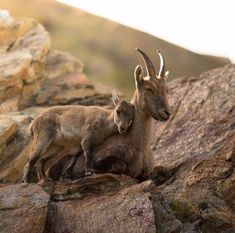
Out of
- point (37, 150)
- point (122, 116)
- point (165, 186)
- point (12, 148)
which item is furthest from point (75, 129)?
point (12, 148)

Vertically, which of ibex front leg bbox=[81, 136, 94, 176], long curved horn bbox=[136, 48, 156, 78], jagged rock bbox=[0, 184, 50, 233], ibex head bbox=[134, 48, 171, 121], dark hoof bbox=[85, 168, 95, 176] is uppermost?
long curved horn bbox=[136, 48, 156, 78]

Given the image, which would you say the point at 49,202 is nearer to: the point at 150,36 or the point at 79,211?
the point at 79,211

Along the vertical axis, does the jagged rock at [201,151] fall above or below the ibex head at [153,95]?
below

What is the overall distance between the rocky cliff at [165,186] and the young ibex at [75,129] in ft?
3.64

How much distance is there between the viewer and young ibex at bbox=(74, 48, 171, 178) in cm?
1912

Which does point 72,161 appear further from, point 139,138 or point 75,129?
point 139,138

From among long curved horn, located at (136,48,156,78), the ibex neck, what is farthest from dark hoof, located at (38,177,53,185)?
long curved horn, located at (136,48,156,78)

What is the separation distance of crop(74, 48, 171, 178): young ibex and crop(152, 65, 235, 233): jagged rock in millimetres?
1071

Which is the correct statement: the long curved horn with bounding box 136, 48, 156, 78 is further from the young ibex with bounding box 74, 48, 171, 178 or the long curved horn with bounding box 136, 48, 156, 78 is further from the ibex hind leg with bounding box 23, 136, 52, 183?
the ibex hind leg with bounding box 23, 136, 52, 183

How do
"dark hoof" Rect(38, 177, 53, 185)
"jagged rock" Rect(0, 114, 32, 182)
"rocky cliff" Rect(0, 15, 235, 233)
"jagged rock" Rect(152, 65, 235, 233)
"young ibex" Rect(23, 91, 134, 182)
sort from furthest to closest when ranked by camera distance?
1. "jagged rock" Rect(0, 114, 32, 182)
2. "young ibex" Rect(23, 91, 134, 182)
3. "dark hoof" Rect(38, 177, 53, 185)
4. "jagged rock" Rect(152, 65, 235, 233)
5. "rocky cliff" Rect(0, 15, 235, 233)

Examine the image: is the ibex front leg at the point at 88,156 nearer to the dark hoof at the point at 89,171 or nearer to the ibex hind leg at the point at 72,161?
the dark hoof at the point at 89,171

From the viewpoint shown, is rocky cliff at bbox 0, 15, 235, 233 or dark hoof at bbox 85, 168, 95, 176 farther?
dark hoof at bbox 85, 168, 95, 176

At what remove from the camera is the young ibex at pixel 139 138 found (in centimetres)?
1912

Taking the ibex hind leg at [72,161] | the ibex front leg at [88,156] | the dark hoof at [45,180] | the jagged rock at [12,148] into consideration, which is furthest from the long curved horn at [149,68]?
the jagged rock at [12,148]
